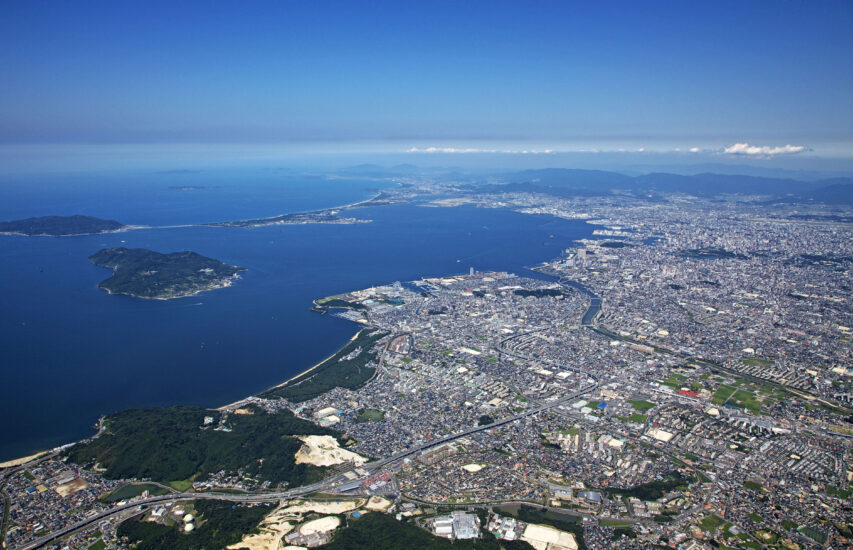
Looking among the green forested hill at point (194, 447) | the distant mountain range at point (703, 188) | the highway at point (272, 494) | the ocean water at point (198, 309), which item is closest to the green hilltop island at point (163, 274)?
the ocean water at point (198, 309)

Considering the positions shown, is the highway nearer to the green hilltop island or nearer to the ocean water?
the ocean water

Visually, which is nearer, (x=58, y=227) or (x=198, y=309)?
(x=198, y=309)

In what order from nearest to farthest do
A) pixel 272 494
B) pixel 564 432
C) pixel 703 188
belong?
pixel 272 494 < pixel 564 432 < pixel 703 188

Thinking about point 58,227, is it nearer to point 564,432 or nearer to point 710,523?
point 564,432

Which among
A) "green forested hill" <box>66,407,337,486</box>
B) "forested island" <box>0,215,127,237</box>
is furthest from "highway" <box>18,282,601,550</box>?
"forested island" <box>0,215,127,237</box>

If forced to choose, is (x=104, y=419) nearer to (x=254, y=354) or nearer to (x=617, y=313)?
(x=254, y=354)

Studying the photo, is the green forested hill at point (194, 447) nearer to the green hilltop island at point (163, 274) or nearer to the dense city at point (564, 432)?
the dense city at point (564, 432)

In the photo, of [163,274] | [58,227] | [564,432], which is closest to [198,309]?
[163,274]
